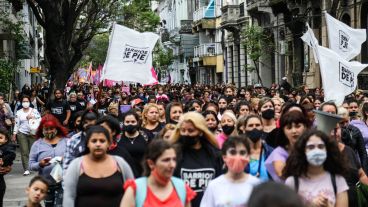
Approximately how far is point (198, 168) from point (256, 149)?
0.93m

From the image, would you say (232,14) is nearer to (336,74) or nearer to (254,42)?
(254,42)

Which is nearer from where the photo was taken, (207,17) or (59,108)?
(59,108)

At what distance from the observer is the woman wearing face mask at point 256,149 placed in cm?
715

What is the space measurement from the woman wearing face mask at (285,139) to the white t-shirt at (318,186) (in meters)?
0.66

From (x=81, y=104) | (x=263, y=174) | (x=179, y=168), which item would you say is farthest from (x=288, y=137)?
(x=81, y=104)

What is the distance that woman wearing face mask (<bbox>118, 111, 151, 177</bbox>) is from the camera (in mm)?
8953

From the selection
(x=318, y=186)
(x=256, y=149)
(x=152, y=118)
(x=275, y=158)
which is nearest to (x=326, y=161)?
(x=318, y=186)

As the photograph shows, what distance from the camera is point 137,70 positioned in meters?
16.2

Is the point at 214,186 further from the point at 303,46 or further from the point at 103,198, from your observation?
the point at 303,46

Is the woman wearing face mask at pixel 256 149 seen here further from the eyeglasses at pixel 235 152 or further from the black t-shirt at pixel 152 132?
the black t-shirt at pixel 152 132

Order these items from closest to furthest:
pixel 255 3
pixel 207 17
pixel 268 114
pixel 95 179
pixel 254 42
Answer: pixel 95 179, pixel 268 114, pixel 254 42, pixel 255 3, pixel 207 17

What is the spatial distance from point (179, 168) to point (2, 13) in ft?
73.5

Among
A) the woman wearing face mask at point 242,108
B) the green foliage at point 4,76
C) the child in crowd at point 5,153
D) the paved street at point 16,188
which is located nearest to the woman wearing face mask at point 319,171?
the child in crowd at point 5,153

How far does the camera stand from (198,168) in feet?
22.3
